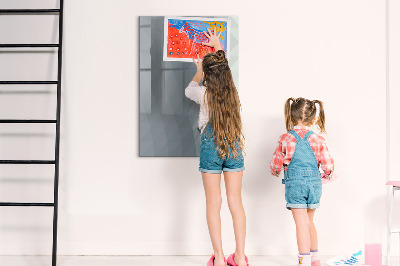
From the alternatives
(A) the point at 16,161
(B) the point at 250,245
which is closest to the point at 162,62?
(A) the point at 16,161

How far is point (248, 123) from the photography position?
3.34 m

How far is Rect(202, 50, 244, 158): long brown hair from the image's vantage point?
9.20 ft

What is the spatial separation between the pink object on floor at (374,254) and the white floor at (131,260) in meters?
0.18

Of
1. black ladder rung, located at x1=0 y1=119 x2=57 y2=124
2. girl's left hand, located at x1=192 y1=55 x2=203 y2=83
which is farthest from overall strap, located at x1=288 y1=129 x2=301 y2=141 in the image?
black ladder rung, located at x1=0 y1=119 x2=57 y2=124

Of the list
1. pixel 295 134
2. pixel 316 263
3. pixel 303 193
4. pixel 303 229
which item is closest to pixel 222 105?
pixel 295 134

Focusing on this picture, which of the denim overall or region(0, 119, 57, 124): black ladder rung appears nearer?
the denim overall

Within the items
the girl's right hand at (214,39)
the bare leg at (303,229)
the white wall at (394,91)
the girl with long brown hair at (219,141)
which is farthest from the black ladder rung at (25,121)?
the white wall at (394,91)

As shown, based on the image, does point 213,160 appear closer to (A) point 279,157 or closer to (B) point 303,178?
(A) point 279,157

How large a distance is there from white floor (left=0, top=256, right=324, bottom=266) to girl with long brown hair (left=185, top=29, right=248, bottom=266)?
0.81 ft

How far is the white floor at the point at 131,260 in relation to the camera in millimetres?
3084

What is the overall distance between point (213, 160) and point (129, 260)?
3.12 ft

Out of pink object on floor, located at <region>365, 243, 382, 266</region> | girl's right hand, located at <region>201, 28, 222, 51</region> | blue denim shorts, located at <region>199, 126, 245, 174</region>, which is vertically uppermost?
girl's right hand, located at <region>201, 28, 222, 51</region>

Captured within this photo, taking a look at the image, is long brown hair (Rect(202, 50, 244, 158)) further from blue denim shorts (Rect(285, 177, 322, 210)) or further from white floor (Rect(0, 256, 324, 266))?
white floor (Rect(0, 256, 324, 266))

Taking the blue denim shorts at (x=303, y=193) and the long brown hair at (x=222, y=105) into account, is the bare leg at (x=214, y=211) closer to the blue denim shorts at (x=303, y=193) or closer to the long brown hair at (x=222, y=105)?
the long brown hair at (x=222, y=105)
